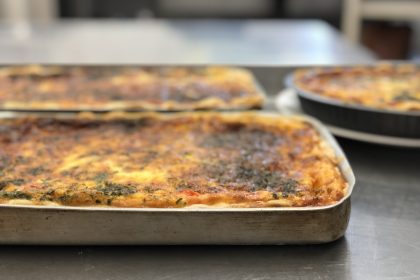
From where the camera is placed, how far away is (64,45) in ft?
9.11

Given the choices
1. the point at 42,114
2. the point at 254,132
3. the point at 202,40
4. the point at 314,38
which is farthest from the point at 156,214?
the point at 314,38

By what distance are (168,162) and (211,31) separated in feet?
8.03

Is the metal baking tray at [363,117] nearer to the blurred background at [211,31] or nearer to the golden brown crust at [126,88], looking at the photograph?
the golden brown crust at [126,88]

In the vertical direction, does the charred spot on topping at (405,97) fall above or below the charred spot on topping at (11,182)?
above

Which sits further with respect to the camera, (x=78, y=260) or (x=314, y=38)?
(x=314, y=38)

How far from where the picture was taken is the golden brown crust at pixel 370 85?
151 cm

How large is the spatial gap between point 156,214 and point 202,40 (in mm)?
2290

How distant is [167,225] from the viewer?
90cm

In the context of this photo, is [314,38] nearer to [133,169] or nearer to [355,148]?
[355,148]

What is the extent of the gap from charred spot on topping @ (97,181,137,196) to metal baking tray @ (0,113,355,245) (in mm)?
82

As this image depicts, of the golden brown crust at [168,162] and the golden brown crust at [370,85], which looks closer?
the golden brown crust at [168,162]

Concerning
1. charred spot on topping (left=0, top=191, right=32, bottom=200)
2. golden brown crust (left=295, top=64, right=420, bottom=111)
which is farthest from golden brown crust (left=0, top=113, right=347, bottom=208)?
golden brown crust (left=295, top=64, right=420, bottom=111)

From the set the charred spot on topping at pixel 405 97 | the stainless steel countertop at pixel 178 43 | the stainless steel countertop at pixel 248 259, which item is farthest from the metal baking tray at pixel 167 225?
the stainless steel countertop at pixel 178 43

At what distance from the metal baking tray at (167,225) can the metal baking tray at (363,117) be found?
0.49 m
